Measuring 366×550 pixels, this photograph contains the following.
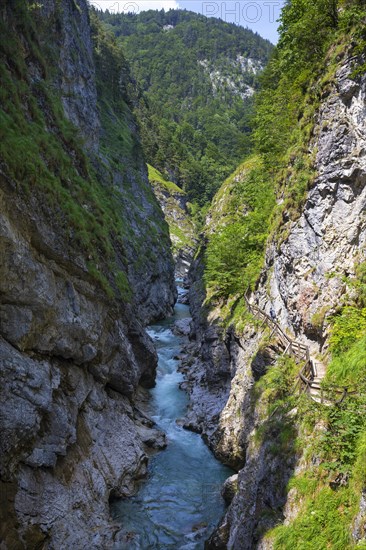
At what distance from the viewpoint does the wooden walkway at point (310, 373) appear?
38.7 feet

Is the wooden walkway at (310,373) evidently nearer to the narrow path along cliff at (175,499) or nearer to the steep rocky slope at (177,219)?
the narrow path along cliff at (175,499)

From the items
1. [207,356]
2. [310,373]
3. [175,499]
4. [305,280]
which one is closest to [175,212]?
[207,356]

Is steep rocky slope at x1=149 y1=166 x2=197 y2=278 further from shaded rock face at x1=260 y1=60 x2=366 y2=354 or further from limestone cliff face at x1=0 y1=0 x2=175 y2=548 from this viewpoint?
shaded rock face at x1=260 y1=60 x2=366 y2=354

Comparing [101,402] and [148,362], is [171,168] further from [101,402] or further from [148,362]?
[101,402]

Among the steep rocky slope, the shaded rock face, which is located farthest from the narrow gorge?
the steep rocky slope

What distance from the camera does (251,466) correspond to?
50.5ft

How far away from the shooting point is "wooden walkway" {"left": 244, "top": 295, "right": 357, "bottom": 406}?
11781 mm

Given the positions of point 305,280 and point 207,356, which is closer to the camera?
point 305,280

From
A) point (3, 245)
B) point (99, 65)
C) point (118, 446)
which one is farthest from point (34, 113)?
point (99, 65)

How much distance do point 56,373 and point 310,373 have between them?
406 inches

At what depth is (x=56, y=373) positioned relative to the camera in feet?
54.3

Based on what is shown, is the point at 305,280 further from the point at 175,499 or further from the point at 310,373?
the point at 175,499

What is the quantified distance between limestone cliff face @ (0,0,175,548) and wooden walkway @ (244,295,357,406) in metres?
9.01

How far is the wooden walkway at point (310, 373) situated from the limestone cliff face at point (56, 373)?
901cm
